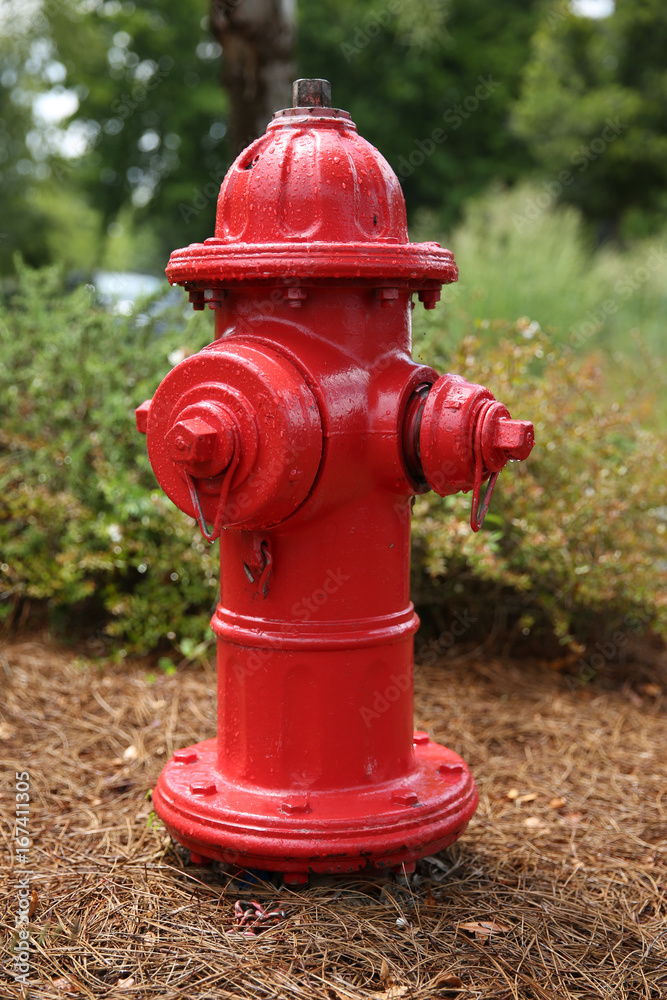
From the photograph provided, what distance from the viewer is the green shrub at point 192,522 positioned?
354cm

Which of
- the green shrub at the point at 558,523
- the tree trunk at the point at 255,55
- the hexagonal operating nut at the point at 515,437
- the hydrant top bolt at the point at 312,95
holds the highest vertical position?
the tree trunk at the point at 255,55

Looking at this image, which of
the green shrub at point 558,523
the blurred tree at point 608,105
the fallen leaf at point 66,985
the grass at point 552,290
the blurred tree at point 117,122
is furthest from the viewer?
the blurred tree at point 117,122

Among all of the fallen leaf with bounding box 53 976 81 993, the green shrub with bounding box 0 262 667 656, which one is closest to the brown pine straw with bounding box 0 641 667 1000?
the fallen leaf with bounding box 53 976 81 993

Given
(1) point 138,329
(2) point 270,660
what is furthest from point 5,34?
(2) point 270,660

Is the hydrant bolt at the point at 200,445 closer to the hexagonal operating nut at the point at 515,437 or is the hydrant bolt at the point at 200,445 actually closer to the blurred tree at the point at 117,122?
the hexagonal operating nut at the point at 515,437

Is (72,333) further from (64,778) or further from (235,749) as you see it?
(235,749)

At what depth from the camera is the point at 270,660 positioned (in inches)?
87.4

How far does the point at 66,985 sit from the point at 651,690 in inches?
98.6

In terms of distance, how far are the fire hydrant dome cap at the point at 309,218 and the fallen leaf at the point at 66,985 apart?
146cm

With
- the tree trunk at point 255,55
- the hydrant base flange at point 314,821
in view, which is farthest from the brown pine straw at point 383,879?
the tree trunk at point 255,55

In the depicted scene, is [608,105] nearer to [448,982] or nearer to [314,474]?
[314,474]

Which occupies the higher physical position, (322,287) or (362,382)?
(322,287)

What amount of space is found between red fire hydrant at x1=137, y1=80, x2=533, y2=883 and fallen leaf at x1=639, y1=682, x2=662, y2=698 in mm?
1618

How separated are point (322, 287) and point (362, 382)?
0.74ft
